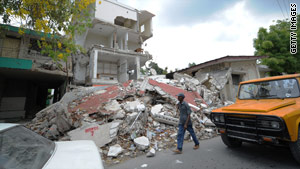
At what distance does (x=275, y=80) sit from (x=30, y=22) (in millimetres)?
7818

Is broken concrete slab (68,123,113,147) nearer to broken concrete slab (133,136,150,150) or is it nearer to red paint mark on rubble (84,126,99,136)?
red paint mark on rubble (84,126,99,136)

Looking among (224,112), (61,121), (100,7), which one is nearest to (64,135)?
(61,121)

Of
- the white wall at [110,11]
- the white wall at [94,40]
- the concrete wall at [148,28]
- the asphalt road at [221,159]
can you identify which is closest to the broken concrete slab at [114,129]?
the asphalt road at [221,159]

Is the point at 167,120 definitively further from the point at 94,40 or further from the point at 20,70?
the point at 94,40

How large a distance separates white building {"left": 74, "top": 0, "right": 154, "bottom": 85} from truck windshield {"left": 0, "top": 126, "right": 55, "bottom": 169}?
39.6ft

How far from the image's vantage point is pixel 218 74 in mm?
11734

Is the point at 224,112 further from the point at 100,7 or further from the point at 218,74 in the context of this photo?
the point at 100,7

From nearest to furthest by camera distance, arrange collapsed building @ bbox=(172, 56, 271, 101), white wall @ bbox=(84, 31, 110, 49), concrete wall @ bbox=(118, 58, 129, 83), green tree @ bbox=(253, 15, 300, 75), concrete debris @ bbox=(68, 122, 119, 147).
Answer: concrete debris @ bbox=(68, 122, 119, 147), collapsed building @ bbox=(172, 56, 271, 101), green tree @ bbox=(253, 15, 300, 75), concrete wall @ bbox=(118, 58, 129, 83), white wall @ bbox=(84, 31, 110, 49)

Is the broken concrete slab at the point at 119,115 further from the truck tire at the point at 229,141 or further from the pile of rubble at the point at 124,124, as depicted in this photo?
the truck tire at the point at 229,141

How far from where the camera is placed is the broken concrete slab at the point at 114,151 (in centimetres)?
361

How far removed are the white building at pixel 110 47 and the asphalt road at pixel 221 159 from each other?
37.2 ft

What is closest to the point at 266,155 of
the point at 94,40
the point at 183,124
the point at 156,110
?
the point at 183,124

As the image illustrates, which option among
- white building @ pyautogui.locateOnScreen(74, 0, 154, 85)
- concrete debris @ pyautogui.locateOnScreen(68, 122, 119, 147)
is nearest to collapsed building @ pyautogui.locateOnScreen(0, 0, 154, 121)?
white building @ pyautogui.locateOnScreen(74, 0, 154, 85)

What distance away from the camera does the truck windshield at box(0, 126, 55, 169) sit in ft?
4.04
